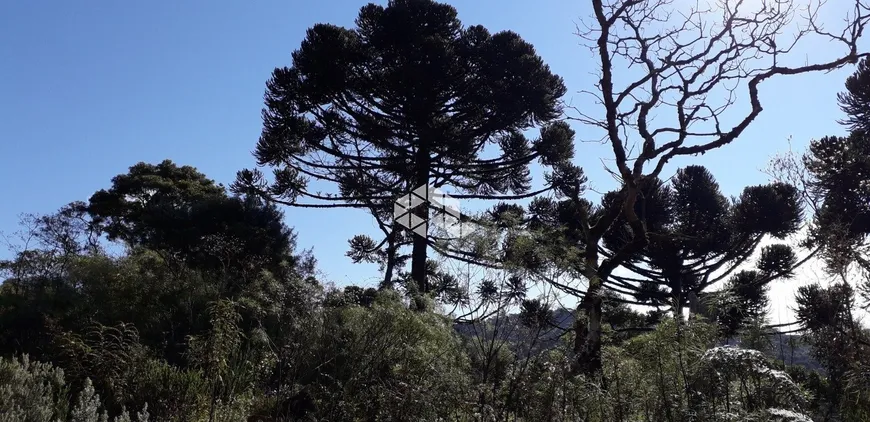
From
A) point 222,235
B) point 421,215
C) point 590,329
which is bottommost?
point 590,329

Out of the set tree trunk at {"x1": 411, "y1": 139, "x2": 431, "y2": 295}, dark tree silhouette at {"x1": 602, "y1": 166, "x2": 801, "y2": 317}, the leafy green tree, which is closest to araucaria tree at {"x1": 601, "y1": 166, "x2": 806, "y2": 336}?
dark tree silhouette at {"x1": 602, "y1": 166, "x2": 801, "y2": 317}

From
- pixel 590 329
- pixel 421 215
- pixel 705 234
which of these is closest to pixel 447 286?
pixel 590 329

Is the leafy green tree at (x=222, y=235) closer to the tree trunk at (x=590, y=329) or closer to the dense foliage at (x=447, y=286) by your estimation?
the dense foliage at (x=447, y=286)

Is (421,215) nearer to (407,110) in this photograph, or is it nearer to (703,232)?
(407,110)

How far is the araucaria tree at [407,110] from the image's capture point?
45.9ft

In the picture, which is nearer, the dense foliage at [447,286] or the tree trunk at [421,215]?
the dense foliage at [447,286]

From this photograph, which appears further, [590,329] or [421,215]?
[421,215]

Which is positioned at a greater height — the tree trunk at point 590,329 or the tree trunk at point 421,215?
the tree trunk at point 421,215

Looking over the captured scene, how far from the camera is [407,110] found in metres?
14.2

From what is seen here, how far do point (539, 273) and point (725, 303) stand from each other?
152cm

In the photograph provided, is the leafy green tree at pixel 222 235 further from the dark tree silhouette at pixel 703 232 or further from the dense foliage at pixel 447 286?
the dark tree silhouette at pixel 703 232

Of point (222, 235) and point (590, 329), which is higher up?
point (222, 235)

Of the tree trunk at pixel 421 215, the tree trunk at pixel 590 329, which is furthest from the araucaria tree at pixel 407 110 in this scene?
the tree trunk at pixel 590 329

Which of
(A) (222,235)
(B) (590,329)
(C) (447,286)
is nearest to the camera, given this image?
(B) (590,329)
